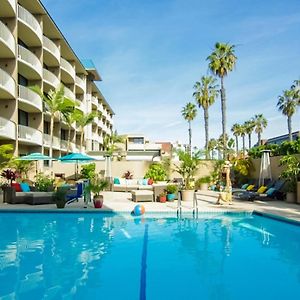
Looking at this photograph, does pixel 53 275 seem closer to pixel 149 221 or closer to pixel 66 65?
pixel 149 221

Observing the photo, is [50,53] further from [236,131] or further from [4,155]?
[236,131]

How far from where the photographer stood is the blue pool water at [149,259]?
20.4 ft

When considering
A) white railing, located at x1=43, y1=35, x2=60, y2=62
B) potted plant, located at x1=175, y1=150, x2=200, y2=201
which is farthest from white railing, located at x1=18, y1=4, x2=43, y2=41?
potted plant, located at x1=175, y1=150, x2=200, y2=201

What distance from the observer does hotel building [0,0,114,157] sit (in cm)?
2353

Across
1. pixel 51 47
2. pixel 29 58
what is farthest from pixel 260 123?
pixel 29 58

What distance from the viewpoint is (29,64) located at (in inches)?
1041

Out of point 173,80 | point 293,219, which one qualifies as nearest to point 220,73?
point 173,80

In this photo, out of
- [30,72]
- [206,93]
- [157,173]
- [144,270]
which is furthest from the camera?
[206,93]

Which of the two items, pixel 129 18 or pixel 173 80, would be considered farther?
pixel 173 80

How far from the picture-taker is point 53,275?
22.8ft

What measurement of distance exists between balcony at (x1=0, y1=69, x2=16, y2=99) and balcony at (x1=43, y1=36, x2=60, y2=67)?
774cm

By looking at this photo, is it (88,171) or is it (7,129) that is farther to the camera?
(88,171)

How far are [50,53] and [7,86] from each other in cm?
947

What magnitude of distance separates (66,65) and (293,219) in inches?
1181
